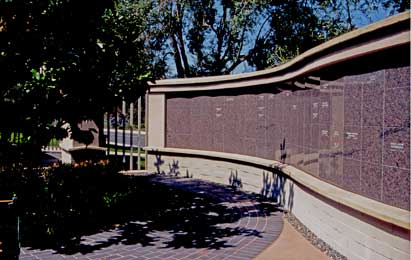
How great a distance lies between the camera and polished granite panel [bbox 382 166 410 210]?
436cm

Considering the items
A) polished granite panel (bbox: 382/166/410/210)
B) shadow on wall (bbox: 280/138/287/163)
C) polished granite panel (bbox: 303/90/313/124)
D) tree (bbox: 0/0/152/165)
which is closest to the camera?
polished granite panel (bbox: 382/166/410/210)

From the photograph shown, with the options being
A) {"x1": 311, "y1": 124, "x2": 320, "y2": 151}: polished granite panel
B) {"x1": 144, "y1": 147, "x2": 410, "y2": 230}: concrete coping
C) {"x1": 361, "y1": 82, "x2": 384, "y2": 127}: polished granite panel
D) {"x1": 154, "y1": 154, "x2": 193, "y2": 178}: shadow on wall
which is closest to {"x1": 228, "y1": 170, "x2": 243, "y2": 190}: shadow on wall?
{"x1": 144, "y1": 147, "x2": 410, "y2": 230}: concrete coping

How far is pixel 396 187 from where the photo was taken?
452 cm

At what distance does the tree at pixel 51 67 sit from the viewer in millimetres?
5246

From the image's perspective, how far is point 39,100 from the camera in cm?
572

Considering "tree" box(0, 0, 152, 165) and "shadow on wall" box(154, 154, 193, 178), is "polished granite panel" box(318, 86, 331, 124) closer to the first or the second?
"tree" box(0, 0, 152, 165)

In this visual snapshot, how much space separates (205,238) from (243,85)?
5035 millimetres

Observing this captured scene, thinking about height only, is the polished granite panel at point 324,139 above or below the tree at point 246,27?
below

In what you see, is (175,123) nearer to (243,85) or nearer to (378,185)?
(243,85)

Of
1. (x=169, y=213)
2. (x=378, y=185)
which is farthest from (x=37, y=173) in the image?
(x=378, y=185)

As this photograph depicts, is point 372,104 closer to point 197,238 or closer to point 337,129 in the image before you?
point 337,129

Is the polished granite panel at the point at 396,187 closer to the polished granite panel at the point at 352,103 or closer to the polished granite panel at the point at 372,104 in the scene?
the polished granite panel at the point at 372,104

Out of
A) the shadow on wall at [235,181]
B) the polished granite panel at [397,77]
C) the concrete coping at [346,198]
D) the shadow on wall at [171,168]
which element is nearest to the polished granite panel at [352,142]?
the concrete coping at [346,198]

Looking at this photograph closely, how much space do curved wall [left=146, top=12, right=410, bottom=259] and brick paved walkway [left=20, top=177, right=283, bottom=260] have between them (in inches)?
31.5
